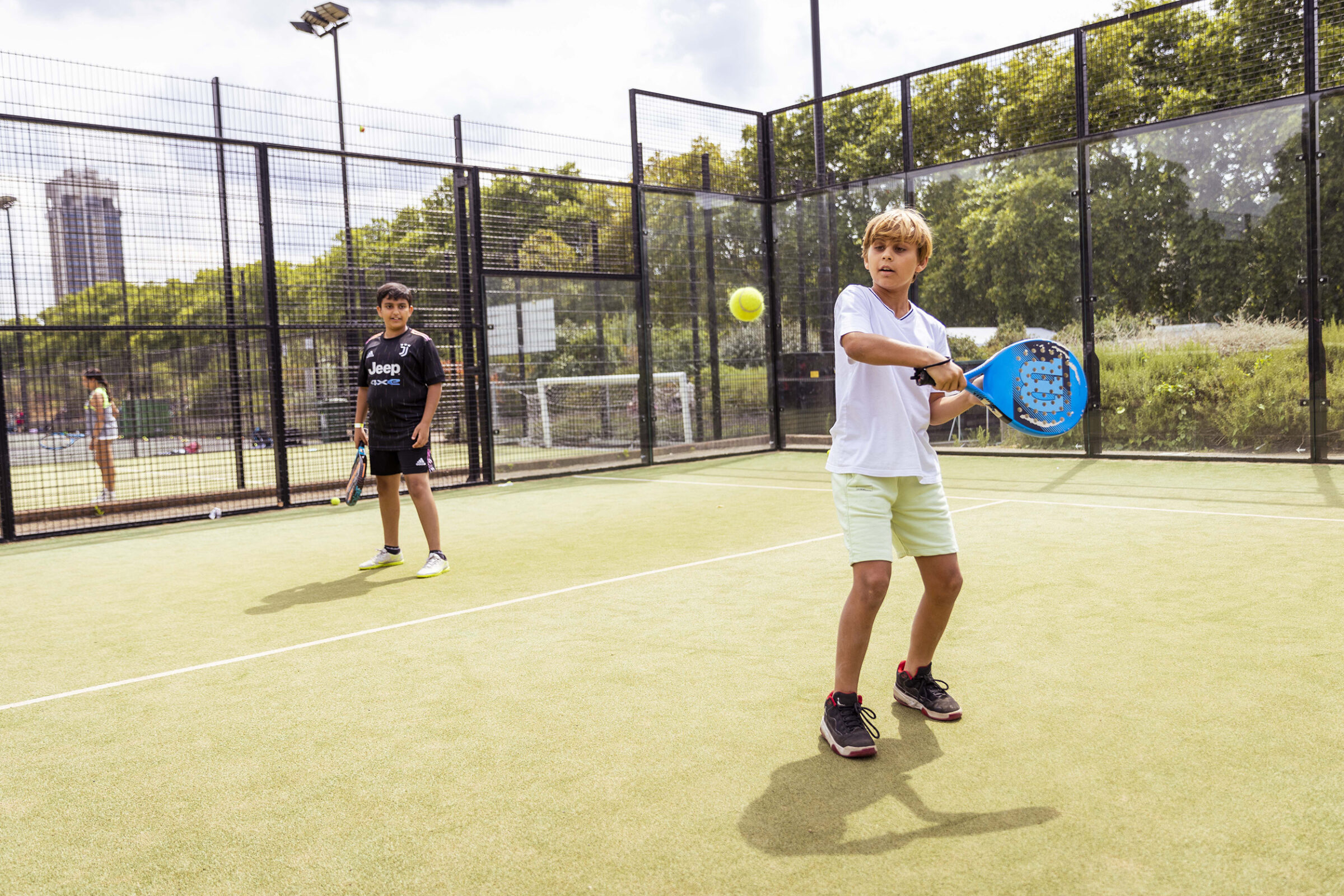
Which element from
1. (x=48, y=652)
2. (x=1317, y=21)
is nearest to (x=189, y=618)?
(x=48, y=652)

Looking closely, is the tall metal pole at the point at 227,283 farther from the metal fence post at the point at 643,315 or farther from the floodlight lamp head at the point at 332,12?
the floodlight lamp head at the point at 332,12

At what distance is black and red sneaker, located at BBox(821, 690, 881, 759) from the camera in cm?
272

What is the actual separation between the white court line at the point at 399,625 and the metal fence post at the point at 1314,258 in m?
5.58

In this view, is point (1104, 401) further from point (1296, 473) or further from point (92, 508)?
point (92, 508)

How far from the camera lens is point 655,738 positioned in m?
2.92

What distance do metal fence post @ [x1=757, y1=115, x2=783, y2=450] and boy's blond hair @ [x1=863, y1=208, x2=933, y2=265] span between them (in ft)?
33.0

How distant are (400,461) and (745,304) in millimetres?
7415

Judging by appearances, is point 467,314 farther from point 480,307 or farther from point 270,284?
point 270,284

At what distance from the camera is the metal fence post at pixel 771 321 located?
1284 cm

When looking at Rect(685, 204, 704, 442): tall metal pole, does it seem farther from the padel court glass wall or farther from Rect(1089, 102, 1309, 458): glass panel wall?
Rect(1089, 102, 1309, 458): glass panel wall

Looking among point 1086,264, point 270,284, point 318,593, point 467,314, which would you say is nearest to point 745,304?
point 467,314

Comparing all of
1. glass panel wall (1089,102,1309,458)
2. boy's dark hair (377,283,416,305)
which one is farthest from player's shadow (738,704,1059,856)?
glass panel wall (1089,102,1309,458)

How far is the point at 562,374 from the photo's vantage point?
10.8 m

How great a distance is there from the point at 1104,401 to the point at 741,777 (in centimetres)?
890
